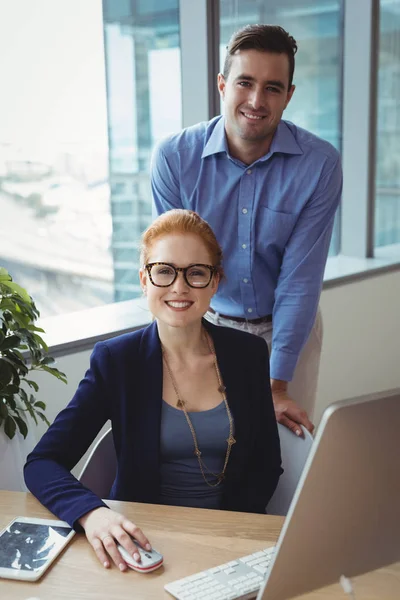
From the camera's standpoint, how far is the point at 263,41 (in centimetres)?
209

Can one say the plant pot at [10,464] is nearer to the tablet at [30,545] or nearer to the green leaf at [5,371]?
the green leaf at [5,371]

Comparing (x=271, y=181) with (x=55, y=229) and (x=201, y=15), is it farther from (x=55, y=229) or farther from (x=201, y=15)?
(x=201, y=15)

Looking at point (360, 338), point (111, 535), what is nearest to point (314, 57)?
point (360, 338)

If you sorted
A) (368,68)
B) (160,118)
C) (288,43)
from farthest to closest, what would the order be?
(368,68) → (160,118) → (288,43)

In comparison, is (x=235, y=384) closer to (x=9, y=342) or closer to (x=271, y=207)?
(x=9, y=342)

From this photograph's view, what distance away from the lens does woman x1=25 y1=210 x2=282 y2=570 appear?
1.71 meters

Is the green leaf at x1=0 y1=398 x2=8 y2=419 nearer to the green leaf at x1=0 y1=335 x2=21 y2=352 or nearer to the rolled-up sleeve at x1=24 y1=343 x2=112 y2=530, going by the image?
the green leaf at x1=0 y1=335 x2=21 y2=352

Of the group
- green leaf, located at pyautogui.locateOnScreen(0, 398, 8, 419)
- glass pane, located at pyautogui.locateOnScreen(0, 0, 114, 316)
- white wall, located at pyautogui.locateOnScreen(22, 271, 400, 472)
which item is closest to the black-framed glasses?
green leaf, located at pyautogui.locateOnScreen(0, 398, 8, 419)

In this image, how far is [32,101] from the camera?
2895 mm

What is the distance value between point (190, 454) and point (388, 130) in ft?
11.6

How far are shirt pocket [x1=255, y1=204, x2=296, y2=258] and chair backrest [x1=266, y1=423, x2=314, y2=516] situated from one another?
651 mm

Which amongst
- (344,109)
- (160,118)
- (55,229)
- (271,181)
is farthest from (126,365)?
(344,109)

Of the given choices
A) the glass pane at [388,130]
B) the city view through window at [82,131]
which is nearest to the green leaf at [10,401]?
the city view through window at [82,131]

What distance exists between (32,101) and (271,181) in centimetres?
109
